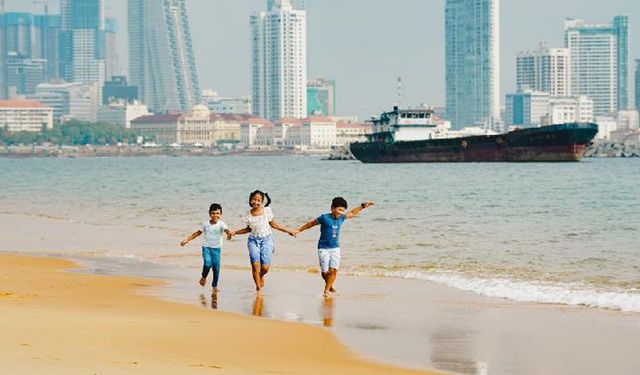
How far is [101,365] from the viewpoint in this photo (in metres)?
10.5

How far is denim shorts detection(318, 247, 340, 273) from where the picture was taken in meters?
16.6

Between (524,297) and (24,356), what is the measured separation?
27.3 ft

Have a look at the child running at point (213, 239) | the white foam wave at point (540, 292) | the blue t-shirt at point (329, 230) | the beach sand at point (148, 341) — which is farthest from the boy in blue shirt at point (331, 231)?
the white foam wave at point (540, 292)

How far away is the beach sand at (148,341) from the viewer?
10711mm

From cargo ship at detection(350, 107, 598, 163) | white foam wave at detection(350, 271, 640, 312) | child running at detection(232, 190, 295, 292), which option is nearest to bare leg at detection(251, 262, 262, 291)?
child running at detection(232, 190, 295, 292)

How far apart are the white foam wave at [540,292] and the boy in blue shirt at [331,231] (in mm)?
2320

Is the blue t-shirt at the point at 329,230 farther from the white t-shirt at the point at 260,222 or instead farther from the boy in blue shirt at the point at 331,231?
the white t-shirt at the point at 260,222

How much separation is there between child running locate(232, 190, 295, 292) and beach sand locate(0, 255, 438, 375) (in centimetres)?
136

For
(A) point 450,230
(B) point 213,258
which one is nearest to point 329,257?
(B) point 213,258

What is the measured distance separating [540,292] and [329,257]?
3046 mm

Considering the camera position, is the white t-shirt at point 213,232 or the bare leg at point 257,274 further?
the white t-shirt at point 213,232

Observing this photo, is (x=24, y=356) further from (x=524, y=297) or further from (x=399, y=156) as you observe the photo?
(x=399, y=156)

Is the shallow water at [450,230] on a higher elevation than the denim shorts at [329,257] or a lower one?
lower

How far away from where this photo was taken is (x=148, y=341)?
12102mm
